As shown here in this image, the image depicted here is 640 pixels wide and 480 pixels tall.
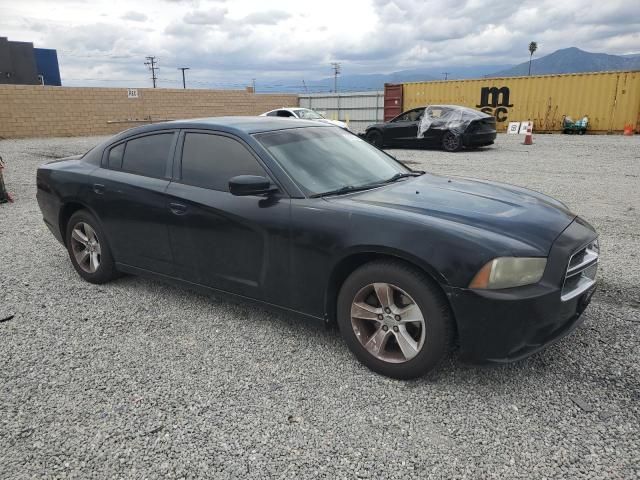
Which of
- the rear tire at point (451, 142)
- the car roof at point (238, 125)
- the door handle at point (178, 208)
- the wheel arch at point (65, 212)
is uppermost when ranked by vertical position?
the car roof at point (238, 125)

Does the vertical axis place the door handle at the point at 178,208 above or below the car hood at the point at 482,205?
below

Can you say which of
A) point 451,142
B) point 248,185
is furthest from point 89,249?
point 451,142

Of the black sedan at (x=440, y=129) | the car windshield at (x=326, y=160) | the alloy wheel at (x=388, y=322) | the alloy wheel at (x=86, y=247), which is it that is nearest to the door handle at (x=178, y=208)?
the car windshield at (x=326, y=160)

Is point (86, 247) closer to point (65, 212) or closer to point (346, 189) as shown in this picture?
point (65, 212)

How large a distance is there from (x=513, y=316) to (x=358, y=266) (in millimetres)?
926

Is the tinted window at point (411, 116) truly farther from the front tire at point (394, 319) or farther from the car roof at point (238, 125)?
the front tire at point (394, 319)

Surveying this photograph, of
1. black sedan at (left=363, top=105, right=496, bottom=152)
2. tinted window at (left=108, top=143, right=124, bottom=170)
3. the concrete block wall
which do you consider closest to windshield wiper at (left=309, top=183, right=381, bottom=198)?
tinted window at (left=108, top=143, right=124, bottom=170)

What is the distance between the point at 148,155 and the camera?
405 centimetres

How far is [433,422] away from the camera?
254 cm

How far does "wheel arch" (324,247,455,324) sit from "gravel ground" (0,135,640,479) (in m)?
0.41

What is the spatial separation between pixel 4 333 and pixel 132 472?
2.12 metres

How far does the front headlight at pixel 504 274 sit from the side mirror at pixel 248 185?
1.43 metres

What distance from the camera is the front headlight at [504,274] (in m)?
2.50

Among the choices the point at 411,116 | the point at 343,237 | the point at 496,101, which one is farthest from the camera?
the point at 496,101
